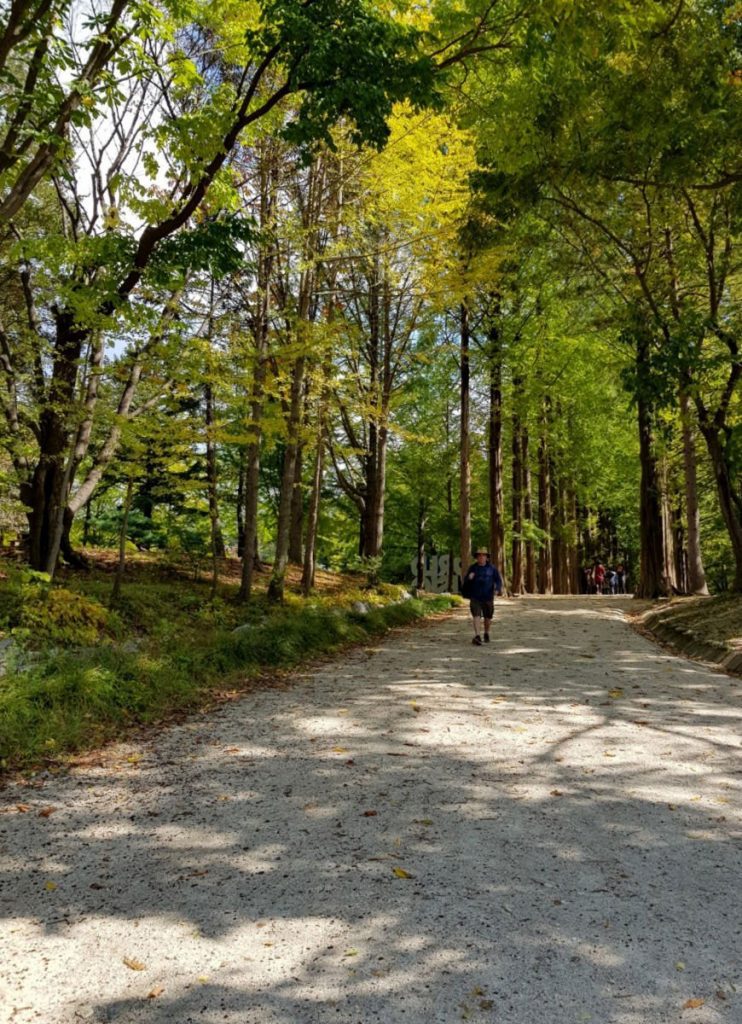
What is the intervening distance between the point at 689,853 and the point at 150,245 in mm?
7167

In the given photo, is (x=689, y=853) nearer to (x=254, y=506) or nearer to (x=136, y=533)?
(x=254, y=506)

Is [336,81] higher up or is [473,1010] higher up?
[336,81]

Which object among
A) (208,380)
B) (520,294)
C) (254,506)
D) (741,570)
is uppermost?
(520,294)

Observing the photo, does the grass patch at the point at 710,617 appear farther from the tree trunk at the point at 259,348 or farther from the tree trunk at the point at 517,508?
the tree trunk at the point at 517,508

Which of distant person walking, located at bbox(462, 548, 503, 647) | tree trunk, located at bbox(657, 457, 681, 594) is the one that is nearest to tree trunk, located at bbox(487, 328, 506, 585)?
tree trunk, located at bbox(657, 457, 681, 594)

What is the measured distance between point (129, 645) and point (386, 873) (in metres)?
5.49

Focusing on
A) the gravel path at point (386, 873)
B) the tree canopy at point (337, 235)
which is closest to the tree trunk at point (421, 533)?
the tree canopy at point (337, 235)

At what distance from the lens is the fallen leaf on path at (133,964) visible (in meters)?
2.44

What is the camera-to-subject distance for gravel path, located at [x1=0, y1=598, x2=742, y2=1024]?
230 cm

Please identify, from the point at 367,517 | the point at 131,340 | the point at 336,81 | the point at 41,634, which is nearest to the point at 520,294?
the point at 367,517

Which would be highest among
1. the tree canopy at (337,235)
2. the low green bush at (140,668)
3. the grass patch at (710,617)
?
the tree canopy at (337,235)

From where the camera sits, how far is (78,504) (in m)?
10.6

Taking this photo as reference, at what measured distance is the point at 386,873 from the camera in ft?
10.3

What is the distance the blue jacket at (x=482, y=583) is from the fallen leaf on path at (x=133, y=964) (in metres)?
8.84
